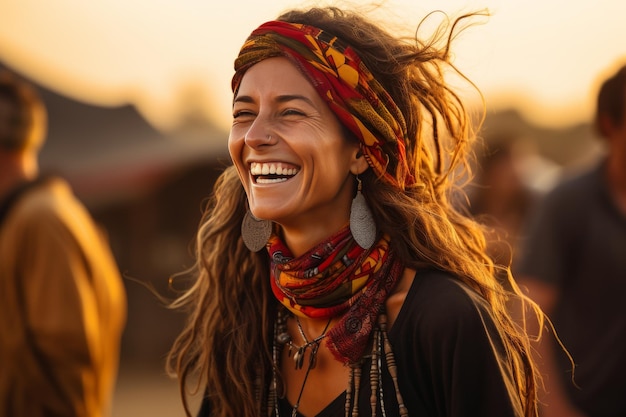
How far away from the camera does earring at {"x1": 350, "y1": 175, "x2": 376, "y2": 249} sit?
11.2 feet

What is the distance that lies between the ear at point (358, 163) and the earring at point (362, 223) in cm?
7

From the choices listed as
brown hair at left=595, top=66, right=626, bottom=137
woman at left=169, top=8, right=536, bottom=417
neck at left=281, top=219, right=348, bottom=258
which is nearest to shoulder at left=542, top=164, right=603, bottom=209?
brown hair at left=595, top=66, right=626, bottom=137

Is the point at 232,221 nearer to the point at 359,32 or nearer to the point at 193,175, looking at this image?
the point at 359,32

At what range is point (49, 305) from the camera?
5.99 meters

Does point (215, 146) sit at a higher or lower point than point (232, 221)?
lower

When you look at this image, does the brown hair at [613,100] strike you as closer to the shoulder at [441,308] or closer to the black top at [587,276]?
the black top at [587,276]

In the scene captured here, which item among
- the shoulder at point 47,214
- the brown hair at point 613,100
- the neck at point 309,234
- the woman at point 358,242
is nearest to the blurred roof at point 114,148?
the shoulder at point 47,214

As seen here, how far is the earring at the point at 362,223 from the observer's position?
3.42 metres

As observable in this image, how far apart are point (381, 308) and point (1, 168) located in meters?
3.81

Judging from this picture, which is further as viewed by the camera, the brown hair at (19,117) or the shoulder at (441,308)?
the brown hair at (19,117)

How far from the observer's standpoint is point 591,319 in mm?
5332

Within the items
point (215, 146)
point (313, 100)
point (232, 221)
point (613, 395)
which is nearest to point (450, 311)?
point (313, 100)

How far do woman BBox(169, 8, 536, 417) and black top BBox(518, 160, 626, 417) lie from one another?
1.80m

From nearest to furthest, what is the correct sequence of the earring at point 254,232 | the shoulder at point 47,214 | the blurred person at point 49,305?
the earring at point 254,232, the blurred person at point 49,305, the shoulder at point 47,214
